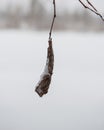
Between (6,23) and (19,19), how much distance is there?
1289 mm

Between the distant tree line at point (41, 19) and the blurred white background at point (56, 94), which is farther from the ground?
the blurred white background at point (56, 94)

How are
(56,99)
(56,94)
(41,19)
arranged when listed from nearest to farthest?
(56,99)
(56,94)
(41,19)

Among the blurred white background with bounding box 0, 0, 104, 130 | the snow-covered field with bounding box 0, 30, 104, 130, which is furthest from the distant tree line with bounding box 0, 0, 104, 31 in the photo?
the snow-covered field with bounding box 0, 30, 104, 130

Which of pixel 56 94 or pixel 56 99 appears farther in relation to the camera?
pixel 56 94

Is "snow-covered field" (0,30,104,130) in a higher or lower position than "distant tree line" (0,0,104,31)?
higher

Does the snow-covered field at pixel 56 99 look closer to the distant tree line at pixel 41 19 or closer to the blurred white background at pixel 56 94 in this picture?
the blurred white background at pixel 56 94

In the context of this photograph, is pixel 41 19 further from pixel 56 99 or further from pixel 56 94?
pixel 56 99

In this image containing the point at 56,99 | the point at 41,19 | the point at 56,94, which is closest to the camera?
the point at 56,99

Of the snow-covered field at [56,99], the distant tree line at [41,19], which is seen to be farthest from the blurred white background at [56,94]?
the distant tree line at [41,19]

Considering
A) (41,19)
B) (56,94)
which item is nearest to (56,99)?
(56,94)

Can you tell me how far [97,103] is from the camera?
305 cm

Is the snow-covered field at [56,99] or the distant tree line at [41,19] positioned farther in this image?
the distant tree line at [41,19]

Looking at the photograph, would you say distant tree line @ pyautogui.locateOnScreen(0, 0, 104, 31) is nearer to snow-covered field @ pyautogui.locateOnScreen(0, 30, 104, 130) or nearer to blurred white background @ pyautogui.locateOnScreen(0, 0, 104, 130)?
blurred white background @ pyautogui.locateOnScreen(0, 0, 104, 130)

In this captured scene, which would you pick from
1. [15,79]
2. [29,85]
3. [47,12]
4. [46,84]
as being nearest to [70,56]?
[15,79]
